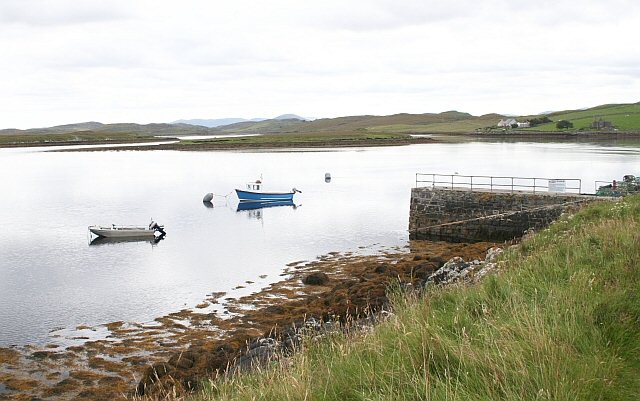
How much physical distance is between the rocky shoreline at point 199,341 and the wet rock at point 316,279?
0.15 ft

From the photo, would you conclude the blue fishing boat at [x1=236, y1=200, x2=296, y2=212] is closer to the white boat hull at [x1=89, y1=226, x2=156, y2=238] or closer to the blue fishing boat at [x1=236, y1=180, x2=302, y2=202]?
the blue fishing boat at [x1=236, y1=180, x2=302, y2=202]

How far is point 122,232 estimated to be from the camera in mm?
40938

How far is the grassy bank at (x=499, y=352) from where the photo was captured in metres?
5.35

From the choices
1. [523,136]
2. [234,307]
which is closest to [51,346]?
[234,307]

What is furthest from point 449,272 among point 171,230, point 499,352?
point 171,230

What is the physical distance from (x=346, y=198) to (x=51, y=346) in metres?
40.5

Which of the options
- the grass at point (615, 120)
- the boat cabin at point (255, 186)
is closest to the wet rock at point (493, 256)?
the boat cabin at point (255, 186)

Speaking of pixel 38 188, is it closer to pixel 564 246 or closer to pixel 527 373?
pixel 564 246

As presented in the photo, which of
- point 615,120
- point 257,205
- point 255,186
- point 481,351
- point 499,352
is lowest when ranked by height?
point 257,205

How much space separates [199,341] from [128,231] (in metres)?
23.3

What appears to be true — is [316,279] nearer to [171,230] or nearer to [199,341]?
[199,341]

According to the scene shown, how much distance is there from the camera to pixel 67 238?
40.7 meters

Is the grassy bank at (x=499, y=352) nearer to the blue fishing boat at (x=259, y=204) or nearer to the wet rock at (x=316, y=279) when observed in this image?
the wet rock at (x=316, y=279)

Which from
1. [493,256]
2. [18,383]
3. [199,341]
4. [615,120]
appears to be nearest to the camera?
[18,383]
